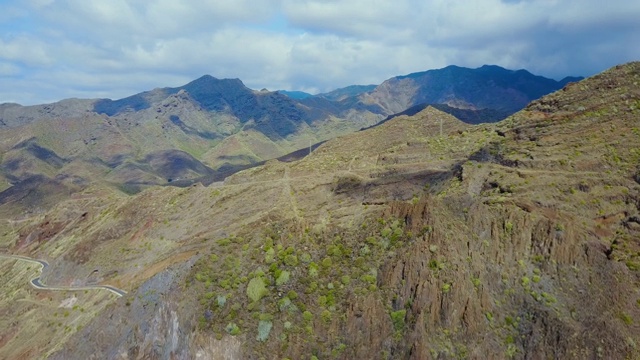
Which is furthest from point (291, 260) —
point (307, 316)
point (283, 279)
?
point (307, 316)

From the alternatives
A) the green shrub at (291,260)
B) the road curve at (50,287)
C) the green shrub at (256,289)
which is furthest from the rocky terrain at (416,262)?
the road curve at (50,287)

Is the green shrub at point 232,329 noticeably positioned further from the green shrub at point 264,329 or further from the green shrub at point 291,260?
the green shrub at point 291,260

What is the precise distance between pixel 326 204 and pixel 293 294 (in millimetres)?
19955

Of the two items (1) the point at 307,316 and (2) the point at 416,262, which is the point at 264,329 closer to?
(1) the point at 307,316

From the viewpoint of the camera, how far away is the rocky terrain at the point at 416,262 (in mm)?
43031

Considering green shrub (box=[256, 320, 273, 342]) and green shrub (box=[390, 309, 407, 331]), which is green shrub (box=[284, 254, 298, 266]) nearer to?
green shrub (box=[256, 320, 273, 342])

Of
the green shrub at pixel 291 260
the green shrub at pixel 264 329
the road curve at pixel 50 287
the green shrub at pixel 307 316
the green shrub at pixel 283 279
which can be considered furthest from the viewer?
the road curve at pixel 50 287

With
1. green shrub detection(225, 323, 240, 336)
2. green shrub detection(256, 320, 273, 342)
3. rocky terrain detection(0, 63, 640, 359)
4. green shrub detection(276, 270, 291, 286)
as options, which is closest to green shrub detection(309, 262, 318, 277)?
rocky terrain detection(0, 63, 640, 359)

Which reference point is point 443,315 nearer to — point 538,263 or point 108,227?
point 538,263

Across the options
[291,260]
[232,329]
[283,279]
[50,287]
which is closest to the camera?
[232,329]

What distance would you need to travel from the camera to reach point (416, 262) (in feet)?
153

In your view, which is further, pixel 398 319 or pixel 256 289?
pixel 256 289

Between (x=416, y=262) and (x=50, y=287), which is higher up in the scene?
(x=416, y=262)

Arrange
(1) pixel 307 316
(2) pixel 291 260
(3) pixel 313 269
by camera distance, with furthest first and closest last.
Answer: (2) pixel 291 260, (3) pixel 313 269, (1) pixel 307 316
